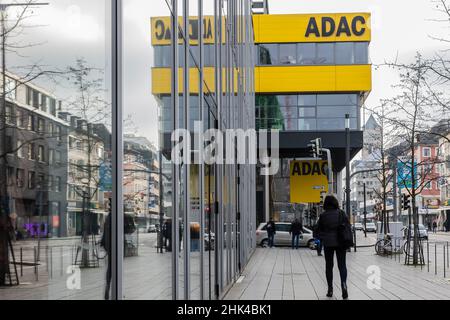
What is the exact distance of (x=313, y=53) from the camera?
3888 cm

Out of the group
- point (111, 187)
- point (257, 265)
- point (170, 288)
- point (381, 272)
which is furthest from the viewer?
point (257, 265)

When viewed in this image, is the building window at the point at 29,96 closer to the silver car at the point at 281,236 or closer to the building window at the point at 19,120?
the building window at the point at 19,120

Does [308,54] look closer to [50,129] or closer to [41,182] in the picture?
[50,129]

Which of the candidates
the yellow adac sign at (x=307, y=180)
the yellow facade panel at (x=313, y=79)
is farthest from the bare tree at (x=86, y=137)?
the yellow adac sign at (x=307, y=180)

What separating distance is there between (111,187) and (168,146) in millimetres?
2191

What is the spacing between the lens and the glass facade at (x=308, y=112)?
3812 cm

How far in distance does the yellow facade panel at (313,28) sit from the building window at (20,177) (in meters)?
37.2

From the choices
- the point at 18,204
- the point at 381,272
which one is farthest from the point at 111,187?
the point at 381,272

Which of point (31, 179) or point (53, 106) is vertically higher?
point (53, 106)

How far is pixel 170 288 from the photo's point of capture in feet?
20.0

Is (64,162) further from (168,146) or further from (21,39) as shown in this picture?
(168,146)

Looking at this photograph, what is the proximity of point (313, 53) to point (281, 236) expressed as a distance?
1093 cm

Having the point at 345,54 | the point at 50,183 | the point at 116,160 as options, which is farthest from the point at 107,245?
the point at 345,54
